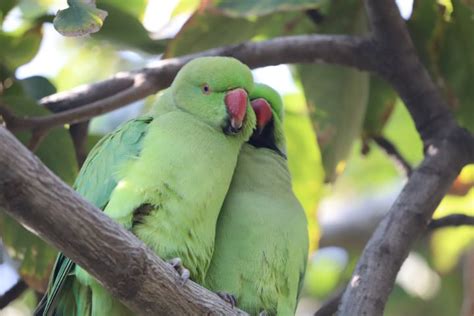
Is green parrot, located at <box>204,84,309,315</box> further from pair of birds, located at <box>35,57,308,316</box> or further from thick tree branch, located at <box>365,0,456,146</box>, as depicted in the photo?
thick tree branch, located at <box>365,0,456,146</box>

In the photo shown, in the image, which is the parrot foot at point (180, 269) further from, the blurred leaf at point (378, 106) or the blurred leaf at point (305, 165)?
the blurred leaf at point (378, 106)

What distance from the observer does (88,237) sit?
2.08m

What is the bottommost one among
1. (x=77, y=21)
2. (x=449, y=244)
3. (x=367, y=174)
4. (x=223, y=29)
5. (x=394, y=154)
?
(x=367, y=174)

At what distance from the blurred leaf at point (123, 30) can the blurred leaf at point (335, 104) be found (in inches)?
25.7

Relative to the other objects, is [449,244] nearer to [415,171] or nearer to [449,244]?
[449,244]

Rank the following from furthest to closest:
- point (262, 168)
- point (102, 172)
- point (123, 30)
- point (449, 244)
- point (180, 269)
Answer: point (449, 244), point (123, 30), point (262, 168), point (102, 172), point (180, 269)

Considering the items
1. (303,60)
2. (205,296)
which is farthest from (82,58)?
(205,296)

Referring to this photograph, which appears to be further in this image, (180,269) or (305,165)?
(305,165)

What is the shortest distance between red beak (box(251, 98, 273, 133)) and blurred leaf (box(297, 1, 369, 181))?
44 centimetres

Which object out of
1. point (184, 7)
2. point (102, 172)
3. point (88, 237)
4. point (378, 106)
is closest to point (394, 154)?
point (378, 106)

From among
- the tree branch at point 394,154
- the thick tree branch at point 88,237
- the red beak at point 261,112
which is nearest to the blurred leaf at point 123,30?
the red beak at point 261,112

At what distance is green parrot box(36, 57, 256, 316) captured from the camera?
104 inches

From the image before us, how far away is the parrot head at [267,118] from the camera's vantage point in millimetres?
3283

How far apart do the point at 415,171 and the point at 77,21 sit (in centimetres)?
153
